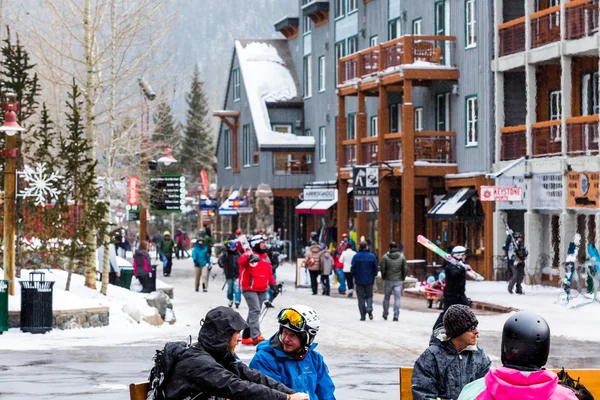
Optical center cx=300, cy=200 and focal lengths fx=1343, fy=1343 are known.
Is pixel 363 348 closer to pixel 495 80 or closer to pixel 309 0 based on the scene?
pixel 495 80

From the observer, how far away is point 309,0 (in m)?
58.0

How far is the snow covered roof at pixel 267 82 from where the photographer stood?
59156 mm

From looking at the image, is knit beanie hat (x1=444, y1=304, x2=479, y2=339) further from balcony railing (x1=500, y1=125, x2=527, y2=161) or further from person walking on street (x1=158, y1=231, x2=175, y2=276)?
person walking on street (x1=158, y1=231, x2=175, y2=276)

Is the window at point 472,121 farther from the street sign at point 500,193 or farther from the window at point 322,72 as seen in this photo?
the window at point 322,72

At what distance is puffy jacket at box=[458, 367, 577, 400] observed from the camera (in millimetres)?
4797

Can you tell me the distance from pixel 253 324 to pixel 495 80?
1835cm

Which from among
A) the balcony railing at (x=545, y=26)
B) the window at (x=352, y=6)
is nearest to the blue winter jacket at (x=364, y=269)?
the balcony railing at (x=545, y=26)

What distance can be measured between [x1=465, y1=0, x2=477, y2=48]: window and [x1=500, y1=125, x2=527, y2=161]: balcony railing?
3194 mm

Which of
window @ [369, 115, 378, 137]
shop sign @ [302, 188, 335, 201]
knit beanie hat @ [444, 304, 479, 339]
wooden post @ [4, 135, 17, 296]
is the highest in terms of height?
window @ [369, 115, 378, 137]

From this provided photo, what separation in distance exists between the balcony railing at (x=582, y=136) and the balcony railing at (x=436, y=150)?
8095mm

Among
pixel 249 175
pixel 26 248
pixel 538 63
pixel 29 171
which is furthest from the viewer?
pixel 249 175

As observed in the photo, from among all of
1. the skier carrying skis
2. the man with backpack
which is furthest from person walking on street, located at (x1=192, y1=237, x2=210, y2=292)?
the man with backpack

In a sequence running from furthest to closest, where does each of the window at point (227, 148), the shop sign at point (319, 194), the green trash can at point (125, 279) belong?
the window at point (227, 148) → the shop sign at point (319, 194) → the green trash can at point (125, 279)

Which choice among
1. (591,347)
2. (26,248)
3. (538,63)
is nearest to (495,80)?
(538,63)
